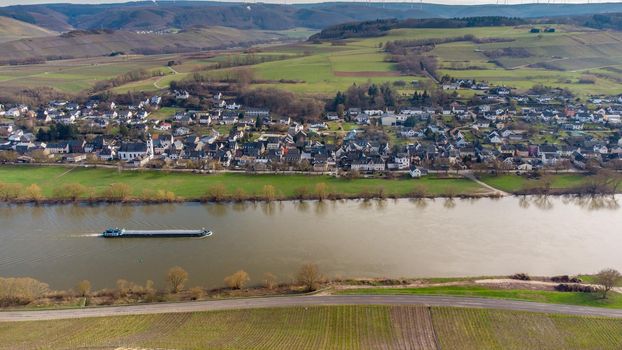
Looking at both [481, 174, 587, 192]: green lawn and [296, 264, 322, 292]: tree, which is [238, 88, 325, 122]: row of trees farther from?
[296, 264, 322, 292]: tree

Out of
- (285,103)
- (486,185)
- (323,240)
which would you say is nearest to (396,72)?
(285,103)

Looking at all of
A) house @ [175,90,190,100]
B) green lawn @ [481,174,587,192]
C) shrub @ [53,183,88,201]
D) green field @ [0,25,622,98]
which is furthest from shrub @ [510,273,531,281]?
house @ [175,90,190,100]

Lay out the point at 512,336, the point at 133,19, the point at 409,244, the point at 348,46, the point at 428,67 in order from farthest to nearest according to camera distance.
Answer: the point at 133,19
the point at 348,46
the point at 428,67
the point at 409,244
the point at 512,336

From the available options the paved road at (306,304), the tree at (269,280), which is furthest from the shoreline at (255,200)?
the paved road at (306,304)

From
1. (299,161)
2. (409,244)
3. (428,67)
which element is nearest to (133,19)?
(428,67)

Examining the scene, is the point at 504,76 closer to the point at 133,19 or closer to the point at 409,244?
the point at 409,244

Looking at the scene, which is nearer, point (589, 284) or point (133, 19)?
point (589, 284)

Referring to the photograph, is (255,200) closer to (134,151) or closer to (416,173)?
(416,173)

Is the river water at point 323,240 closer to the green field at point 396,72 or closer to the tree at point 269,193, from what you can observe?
the tree at point 269,193
